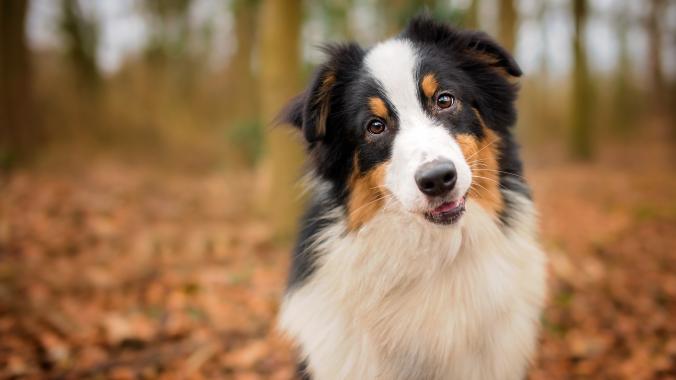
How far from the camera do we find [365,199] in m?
2.71

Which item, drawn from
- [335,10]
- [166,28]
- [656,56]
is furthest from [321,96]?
[656,56]

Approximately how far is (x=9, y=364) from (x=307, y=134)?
2969 millimetres

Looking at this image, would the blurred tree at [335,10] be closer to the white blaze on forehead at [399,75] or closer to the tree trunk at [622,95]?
the white blaze on forehead at [399,75]

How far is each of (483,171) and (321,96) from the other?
3.40 feet

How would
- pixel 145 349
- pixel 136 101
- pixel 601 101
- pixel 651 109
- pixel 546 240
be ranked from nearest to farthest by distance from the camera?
pixel 145 349 → pixel 546 240 → pixel 136 101 → pixel 651 109 → pixel 601 101

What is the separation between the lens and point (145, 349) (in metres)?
4.10

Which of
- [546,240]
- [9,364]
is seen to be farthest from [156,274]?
[546,240]

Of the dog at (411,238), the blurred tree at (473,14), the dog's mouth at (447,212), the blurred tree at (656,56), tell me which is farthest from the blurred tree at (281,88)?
the blurred tree at (656,56)

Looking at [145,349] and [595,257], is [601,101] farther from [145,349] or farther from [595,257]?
[145,349]

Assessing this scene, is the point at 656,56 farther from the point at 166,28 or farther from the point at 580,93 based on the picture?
the point at 166,28

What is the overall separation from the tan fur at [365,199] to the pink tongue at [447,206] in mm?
356

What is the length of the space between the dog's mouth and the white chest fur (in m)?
0.12

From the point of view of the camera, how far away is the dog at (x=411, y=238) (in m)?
2.56

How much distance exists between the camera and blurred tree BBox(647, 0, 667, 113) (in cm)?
1958
